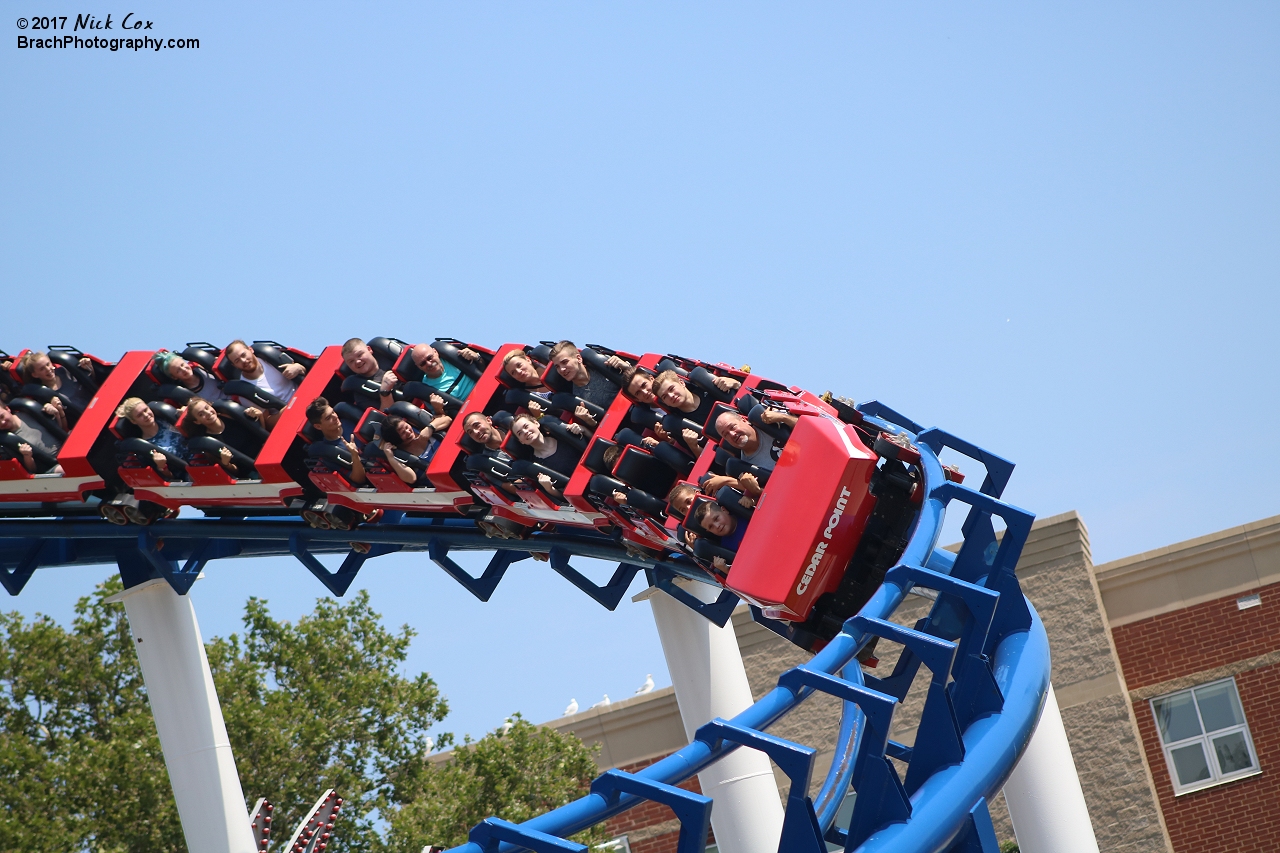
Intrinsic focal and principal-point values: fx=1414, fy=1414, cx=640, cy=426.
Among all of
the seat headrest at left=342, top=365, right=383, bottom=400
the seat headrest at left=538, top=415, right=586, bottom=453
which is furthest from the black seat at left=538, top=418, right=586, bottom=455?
the seat headrest at left=342, top=365, right=383, bottom=400

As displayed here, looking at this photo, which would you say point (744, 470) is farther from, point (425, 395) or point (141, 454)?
point (141, 454)

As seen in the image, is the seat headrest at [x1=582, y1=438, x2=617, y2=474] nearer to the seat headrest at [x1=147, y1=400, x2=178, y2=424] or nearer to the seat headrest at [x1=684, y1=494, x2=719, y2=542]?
the seat headrest at [x1=684, y1=494, x2=719, y2=542]

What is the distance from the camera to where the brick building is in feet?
44.1

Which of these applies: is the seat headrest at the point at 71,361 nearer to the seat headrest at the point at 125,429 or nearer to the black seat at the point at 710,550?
the seat headrest at the point at 125,429

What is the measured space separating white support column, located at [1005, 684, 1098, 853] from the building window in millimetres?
6251

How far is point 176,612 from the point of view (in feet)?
32.0

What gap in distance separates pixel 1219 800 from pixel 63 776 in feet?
35.5

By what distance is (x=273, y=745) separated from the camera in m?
13.1

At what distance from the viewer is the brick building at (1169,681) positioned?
44.1ft

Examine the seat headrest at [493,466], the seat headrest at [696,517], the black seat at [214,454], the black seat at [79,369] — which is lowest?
the seat headrest at [696,517]

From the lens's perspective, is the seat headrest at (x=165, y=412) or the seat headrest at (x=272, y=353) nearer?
the seat headrest at (x=165, y=412)

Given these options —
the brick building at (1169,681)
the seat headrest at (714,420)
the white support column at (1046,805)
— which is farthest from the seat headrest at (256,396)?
the brick building at (1169,681)

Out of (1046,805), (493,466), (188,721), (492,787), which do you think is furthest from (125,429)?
(1046,805)

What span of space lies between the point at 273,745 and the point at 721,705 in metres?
5.76
